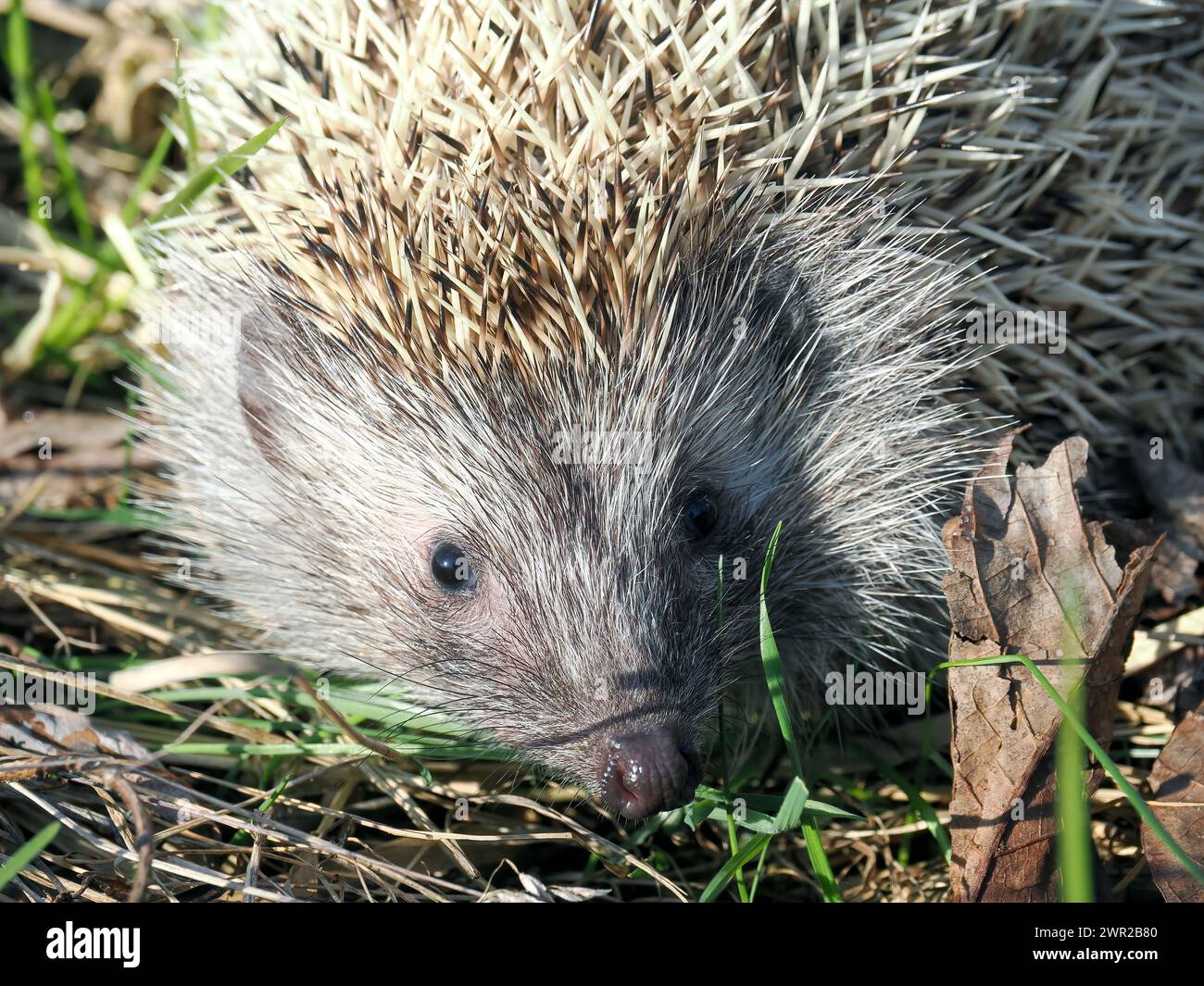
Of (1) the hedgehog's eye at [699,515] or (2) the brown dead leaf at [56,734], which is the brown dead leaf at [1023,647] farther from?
(2) the brown dead leaf at [56,734]

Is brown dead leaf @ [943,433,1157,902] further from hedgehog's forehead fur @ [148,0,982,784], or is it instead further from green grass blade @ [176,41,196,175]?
green grass blade @ [176,41,196,175]

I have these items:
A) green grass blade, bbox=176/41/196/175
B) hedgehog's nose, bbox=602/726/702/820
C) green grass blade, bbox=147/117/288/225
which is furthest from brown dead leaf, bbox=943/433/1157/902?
green grass blade, bbox=176/41/196/175

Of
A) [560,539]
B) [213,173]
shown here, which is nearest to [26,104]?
[213,173]

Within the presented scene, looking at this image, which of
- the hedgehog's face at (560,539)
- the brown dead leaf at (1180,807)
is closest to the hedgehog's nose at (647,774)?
the hedgehog's face at (560,539)

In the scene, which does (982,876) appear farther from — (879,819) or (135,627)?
(135,627)

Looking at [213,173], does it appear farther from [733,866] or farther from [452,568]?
[733,866]
